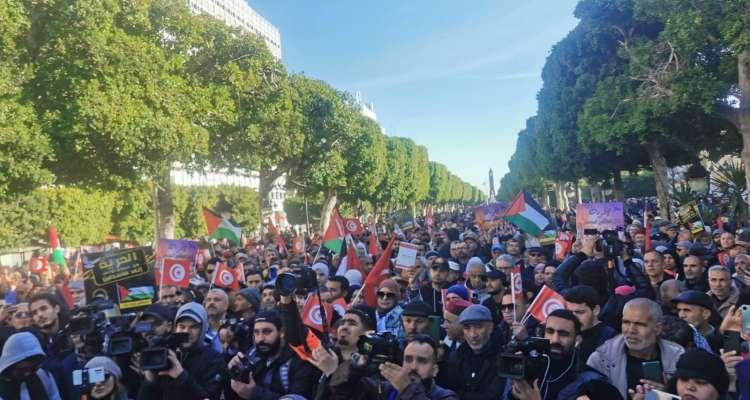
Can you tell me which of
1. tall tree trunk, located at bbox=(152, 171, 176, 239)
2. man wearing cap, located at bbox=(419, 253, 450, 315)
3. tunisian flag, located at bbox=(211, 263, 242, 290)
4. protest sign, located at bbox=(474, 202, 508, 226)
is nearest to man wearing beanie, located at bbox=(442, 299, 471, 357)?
man wearing cap, located at bbox=(419, 253, 450, 315)

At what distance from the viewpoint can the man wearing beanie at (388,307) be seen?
21.4 ft

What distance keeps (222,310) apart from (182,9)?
58.8 ft

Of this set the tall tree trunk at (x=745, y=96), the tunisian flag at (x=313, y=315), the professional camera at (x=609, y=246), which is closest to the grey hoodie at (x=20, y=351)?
the tunisian flag at (x=313, y=315)

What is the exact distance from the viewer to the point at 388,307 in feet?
22.1

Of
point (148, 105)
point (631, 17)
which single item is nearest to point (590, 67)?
point (631, 17)

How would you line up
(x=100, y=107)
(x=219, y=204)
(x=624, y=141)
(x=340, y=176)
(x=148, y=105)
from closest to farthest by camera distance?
1. (x=100, y=107)
2. (x=148, y=105)
3. (x=624, y=141)
4. (x=340, y=176)
5. (x=219, y=204)

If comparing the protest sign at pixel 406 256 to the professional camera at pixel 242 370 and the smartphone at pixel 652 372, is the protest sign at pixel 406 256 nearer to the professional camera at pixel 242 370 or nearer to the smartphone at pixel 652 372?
the professional camera at pixel 242 370

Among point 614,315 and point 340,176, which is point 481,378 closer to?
point 614,315

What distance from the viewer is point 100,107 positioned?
17453mm

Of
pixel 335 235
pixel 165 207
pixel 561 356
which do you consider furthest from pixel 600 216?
pixel 165 207

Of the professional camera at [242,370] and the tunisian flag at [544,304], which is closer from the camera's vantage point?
the professional camera at [242,370]

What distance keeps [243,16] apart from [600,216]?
12502cm

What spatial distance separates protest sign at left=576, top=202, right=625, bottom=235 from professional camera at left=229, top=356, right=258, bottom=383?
821cm

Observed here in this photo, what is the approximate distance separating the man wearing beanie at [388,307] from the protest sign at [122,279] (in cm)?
321
